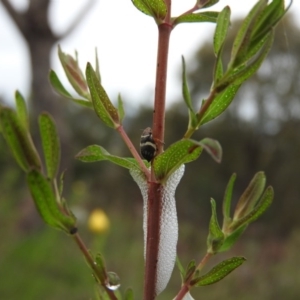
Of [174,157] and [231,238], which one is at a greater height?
[174,157]

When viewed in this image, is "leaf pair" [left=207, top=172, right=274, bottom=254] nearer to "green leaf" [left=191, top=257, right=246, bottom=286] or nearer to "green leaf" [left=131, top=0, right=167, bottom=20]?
"green leaf" [left=191, top=257, right=246, bottom=286]

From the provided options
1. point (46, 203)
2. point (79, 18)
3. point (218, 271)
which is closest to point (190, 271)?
point (218, 271)

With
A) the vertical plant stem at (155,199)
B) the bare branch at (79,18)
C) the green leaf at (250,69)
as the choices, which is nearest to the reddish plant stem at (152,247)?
the vertical plant stem at (155,199)

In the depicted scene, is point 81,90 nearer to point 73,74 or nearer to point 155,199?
point 73,74

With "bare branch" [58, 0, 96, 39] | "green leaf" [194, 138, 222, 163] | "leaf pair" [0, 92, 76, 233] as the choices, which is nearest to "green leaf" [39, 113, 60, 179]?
"leaf pair" [0, 92, 76, 233]

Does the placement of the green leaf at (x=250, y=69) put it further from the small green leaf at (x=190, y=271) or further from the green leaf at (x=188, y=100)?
the small green leaf at (x=190, y=271)

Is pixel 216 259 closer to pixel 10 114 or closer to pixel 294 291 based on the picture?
pixel 294 291

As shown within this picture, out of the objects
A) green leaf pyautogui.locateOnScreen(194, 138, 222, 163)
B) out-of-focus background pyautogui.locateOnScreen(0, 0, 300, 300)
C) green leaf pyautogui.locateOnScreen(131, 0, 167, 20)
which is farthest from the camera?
out-of-focus background pyautogui.locateOnScreen(0, 0, 300, 300)
